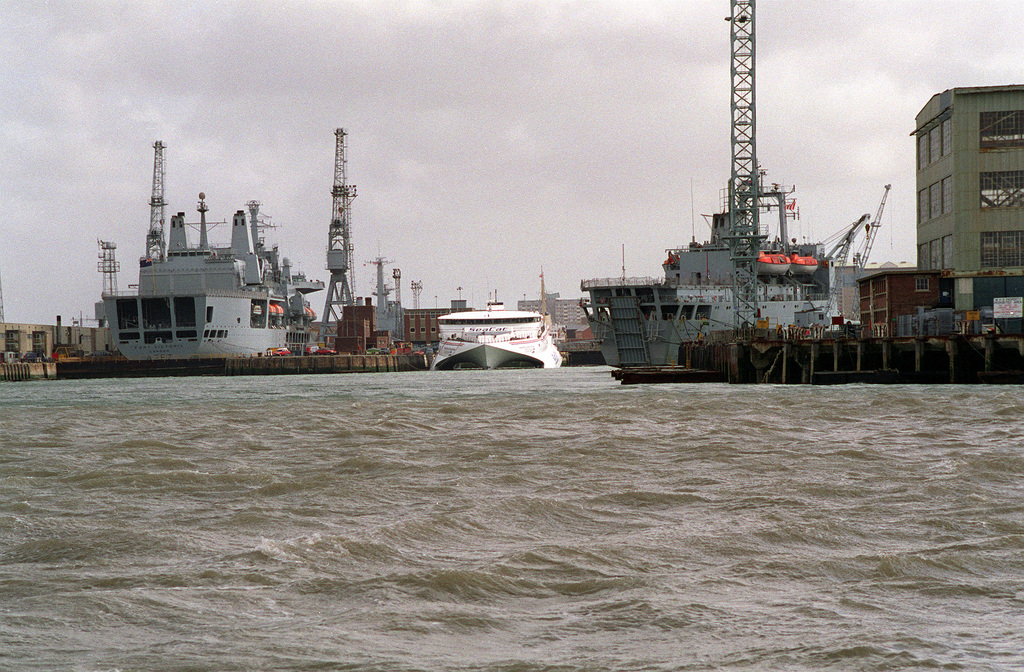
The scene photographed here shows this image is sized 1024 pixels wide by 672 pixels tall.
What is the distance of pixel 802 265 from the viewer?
88.0m

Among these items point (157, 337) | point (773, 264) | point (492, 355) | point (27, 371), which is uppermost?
point (773, 264)

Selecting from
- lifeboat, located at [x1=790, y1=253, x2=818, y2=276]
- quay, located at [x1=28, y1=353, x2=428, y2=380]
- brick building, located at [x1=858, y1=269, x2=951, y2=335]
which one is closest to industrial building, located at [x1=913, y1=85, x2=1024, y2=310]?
brick building, located at [x1=858, y1=269, x2=951, y2=335]

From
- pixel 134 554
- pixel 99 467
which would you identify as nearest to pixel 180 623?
pixel 134 554

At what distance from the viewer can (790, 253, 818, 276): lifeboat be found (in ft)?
287

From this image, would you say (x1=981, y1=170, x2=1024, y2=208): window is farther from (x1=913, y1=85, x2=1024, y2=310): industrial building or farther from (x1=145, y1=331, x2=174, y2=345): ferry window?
(x1=145, y1=331, x2=174, y2=345): ferry window

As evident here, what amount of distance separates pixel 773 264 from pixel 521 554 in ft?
260

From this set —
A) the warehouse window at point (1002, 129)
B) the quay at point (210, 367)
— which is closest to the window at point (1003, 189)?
the warehouse window at point (1002, 129)

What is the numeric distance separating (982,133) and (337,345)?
85.9 m

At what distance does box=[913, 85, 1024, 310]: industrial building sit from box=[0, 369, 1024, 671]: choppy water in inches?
1485

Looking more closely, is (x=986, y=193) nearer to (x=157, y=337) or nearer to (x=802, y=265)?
(x=802, y=265)

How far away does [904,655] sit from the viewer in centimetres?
659

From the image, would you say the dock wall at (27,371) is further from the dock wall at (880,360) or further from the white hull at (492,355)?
the dock wall at (880,360)

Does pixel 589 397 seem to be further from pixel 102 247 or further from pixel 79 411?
pixel 102 247

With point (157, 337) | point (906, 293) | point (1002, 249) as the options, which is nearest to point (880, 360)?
point (906, 293)
